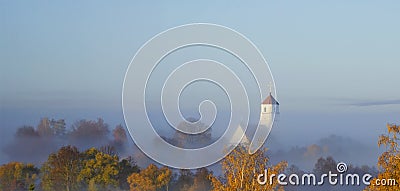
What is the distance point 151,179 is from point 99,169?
6.37 ft

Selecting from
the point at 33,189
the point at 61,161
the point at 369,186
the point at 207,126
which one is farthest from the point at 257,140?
the point at 61,161

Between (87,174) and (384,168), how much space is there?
12675mm

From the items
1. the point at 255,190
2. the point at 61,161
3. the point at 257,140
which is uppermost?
the point at 61,161

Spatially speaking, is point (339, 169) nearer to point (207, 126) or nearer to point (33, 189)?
point (207, 126)

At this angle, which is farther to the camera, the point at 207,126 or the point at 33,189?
the point at 33,189

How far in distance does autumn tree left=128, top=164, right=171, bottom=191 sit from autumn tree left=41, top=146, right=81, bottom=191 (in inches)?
79.0

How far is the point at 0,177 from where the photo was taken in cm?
2705

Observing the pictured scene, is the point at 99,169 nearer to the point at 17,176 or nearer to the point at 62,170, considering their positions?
the point at 62,170

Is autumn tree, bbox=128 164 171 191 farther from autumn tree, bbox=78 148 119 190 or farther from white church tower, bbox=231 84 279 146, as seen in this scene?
white church tower, bbox=231 84 279 146

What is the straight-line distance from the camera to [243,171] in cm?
1550

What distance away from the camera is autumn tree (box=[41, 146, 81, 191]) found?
1028 inches

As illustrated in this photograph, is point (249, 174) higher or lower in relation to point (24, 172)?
lower

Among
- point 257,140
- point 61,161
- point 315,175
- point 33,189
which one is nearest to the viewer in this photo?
point 257,140

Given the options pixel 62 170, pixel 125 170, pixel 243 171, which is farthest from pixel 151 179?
pixel 243 171
